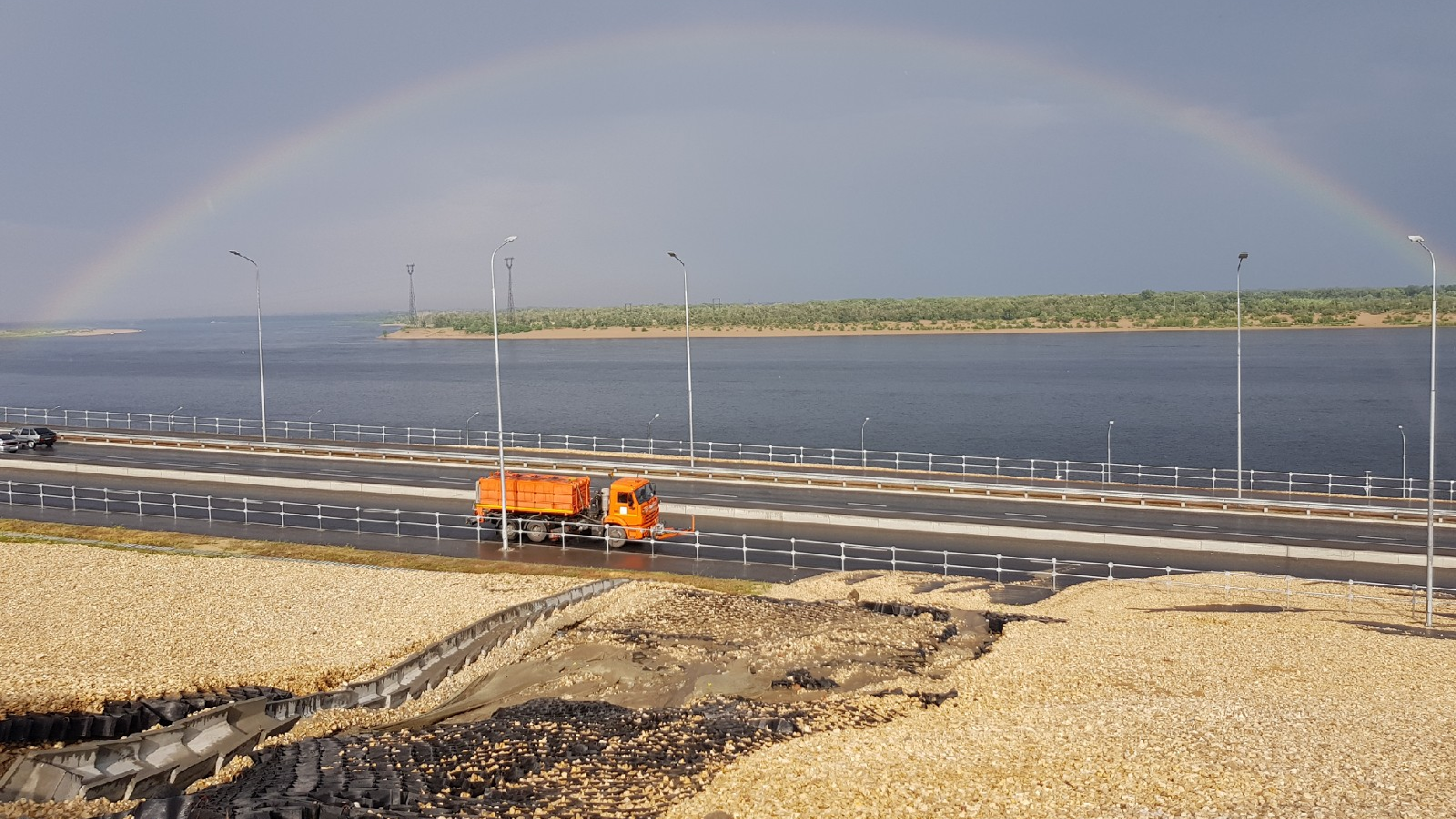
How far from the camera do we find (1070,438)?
67.8m

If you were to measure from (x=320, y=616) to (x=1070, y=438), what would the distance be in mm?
53711

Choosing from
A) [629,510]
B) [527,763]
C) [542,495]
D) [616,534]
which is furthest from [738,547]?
[527,763]

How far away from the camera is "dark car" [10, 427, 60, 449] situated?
52.8 meters

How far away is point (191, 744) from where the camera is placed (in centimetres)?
1516

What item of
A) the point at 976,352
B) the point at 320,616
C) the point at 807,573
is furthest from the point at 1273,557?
the point at 976,352

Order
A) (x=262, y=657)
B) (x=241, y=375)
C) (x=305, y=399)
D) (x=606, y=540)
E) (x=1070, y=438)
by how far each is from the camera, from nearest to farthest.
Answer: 1. (x=262, y=657)
2. (x=606, y=540)
3. (x=1070, y=438)
4. (x=305, y=399)
5. (x=241, y=375)

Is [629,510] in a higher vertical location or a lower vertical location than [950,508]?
higher

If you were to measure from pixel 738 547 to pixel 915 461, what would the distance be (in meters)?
28.1

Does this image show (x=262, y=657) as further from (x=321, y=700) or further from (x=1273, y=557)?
(x=1273, y=557)

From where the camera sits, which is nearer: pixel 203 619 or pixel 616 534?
pixel 203 619

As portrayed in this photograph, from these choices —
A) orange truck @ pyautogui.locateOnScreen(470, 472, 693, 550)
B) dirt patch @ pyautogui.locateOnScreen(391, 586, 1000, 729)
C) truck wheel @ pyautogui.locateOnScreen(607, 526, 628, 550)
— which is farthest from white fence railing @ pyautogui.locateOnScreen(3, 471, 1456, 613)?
dirt patch @ pyautogui.locateOnScreen(391, 586, 1000, 729)

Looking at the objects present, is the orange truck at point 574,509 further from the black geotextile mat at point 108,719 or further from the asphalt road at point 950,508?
the black geotextile mat at point 108,719

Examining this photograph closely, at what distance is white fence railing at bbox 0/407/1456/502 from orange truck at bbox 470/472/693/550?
12708 mm

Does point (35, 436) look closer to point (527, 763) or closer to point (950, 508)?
point (950, 508)
